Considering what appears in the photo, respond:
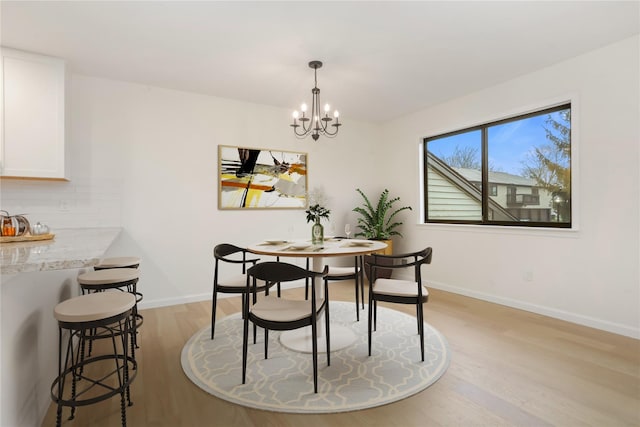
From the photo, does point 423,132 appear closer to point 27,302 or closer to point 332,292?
point 332,292

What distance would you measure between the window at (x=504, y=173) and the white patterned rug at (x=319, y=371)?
188 cm

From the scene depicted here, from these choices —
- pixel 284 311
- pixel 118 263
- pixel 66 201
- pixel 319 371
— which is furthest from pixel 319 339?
pixel 66 201

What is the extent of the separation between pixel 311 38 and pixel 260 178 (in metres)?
2.13

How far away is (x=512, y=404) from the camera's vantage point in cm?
191

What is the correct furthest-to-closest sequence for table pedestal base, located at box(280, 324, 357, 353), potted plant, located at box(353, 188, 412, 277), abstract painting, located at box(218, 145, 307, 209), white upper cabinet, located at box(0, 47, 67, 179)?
1. potted plant, located at box(353, 188, 412, 277)
2. abstract painting, located at box(218, 145, 307, 209)
3. white upper cabinet, located at box(0, 47, 67, 179)
4. table pedestal base, located at box(280, 324, 357, 353)

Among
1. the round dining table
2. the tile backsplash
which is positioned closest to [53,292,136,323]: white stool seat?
the round dining table

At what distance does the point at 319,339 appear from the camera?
2.82 metres

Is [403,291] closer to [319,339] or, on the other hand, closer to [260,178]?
[319,339]

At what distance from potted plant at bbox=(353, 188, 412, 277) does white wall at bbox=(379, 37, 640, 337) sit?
1222mm

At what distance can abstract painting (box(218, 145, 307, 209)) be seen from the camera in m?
4.28

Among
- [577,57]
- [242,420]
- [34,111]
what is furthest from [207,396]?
[577,57]

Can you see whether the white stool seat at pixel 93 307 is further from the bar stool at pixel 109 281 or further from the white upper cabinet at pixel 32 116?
the white upper cabinet at pixel 32 116

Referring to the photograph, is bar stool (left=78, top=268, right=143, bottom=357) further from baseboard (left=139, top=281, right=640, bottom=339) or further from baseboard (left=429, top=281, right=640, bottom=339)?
baseboard (left=429, top=281, right=640, bottom=339)

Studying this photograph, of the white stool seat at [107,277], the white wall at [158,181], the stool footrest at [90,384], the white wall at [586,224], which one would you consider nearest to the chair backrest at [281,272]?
the stool footrest at [90,384]
